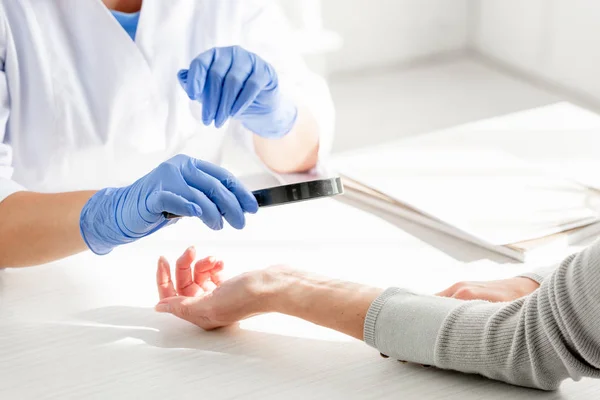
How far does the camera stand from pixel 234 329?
132cm

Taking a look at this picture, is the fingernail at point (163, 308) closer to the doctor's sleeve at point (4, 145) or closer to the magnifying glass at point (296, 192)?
the magnifying glass at point (296, 192)

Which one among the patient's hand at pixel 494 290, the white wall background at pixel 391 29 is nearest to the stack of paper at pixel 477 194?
the patient's hand at pixel 494 290

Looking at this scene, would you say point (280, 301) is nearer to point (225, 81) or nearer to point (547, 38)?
point (225, 81)

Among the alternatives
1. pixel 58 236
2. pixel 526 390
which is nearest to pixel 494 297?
pixel 526 390

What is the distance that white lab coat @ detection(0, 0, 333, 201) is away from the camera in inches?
60.4

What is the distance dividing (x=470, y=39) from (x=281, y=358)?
4.80ft

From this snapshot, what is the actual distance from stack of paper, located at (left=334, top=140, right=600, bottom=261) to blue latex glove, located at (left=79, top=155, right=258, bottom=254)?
1.27 ft

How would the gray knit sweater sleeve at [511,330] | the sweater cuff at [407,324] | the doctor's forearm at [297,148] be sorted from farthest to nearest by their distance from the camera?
the doctor's forearm at [297,148]
the sweater cuff at [407,324]
the gray knit sweater sleeve at [511,330]

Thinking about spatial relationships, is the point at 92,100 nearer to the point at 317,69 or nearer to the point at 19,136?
the point at 19,136

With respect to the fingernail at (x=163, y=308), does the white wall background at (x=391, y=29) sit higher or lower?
higher

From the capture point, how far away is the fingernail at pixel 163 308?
1335 millimetres

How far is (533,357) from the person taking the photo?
3.59 ft

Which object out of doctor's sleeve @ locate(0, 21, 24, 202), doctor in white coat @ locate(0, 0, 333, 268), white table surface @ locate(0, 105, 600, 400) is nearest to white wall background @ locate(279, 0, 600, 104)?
doctor in white coat @ locate(0, 0, 333, 268)

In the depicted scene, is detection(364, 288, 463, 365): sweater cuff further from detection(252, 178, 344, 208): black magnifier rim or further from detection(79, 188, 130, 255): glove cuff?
detection(79, 188, 130, 255): glove cuff
